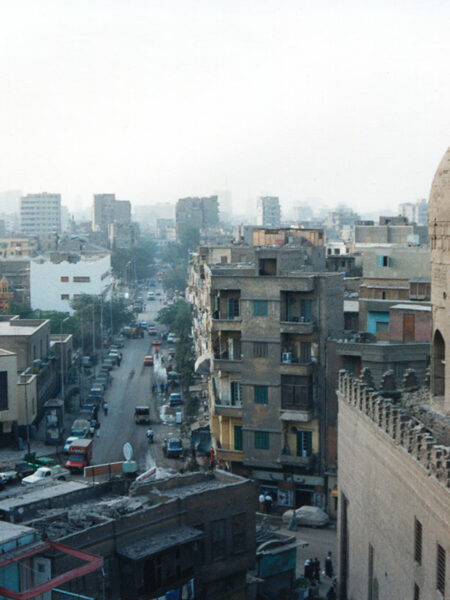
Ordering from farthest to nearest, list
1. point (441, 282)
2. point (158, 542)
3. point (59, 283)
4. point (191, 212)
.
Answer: point (191, 212) → point (59, 283) → point (158, 542) → point (441, 282)

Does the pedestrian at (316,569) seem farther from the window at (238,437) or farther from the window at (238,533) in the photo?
the window at (238,437)

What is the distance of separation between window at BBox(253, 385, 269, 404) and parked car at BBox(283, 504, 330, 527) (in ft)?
12.3

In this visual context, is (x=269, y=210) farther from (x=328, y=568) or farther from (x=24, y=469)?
(x=328, y=568)

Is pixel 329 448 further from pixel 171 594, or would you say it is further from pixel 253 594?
pixel 171 594

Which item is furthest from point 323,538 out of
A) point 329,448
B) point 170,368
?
point 170,368

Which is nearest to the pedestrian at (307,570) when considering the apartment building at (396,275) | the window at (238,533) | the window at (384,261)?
the window at (238,533)

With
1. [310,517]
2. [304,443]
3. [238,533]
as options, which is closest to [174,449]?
[304,443]

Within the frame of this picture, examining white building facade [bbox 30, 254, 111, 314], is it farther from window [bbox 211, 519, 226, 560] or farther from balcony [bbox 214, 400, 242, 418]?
window [bbox 211, 519, 226, 560]

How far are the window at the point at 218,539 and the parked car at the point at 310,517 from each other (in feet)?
26.2

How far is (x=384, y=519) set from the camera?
19844 millimetres

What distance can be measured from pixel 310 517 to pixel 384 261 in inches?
503

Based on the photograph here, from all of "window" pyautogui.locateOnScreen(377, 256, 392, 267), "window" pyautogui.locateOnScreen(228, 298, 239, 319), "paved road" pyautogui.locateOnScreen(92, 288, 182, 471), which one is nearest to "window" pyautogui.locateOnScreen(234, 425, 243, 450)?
"window" pyautogui.locateOnScreen(228, 298, 239, 319)

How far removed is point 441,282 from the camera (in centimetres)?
1873

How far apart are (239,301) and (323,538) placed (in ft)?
27.0
